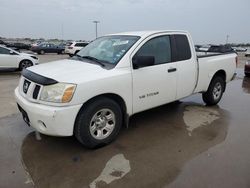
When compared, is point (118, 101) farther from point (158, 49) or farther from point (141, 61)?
point (158, 49)

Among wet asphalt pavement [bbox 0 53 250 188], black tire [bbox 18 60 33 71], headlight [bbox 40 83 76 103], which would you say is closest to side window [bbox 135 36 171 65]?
wet asphalt pavement [bbox 0 53 250 188]

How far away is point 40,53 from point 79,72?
100 ft

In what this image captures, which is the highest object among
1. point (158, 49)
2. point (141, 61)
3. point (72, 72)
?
point (158, 49)

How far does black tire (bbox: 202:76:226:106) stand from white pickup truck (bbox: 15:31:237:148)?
705 millimetres

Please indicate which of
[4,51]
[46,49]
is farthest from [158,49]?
[46,49]

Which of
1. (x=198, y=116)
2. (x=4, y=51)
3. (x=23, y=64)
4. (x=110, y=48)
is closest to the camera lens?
(x=110, y=48)

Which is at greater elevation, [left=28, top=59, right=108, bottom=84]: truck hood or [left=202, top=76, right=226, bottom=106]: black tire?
[left=28, top=59, right=108, bottom=84]: truck hood

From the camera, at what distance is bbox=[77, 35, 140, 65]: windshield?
4.07 meters

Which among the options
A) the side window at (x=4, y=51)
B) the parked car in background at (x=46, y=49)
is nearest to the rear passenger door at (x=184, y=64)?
the side window at (x=4, y=51)

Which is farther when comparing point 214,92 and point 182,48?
point 214,92

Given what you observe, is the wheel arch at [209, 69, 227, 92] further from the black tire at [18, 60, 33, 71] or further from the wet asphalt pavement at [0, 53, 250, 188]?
the black tire at [18, 60, 33, 71]

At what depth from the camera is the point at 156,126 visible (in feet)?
15.5

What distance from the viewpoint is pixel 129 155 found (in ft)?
11.7

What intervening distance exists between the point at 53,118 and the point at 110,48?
5.97 feet
